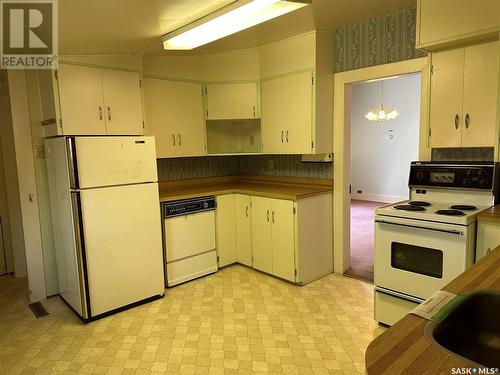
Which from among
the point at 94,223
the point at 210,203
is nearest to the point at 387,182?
the point at 210,203

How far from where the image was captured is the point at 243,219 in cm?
396

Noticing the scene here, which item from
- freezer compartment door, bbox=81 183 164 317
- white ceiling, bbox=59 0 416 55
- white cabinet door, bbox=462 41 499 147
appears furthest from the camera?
freezer compartment door, bbox=81 183 164 317

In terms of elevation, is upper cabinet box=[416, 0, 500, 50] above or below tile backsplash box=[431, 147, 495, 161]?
above

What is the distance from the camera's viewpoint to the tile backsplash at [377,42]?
118 inches

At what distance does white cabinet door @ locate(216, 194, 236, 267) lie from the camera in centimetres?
390

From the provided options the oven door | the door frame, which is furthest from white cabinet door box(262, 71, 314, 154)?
the oven door

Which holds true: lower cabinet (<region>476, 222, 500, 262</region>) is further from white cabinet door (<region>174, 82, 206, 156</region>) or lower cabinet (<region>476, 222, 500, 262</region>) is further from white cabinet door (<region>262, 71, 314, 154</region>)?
white cabinet door (<region>174, 82, 206, 156</region>)

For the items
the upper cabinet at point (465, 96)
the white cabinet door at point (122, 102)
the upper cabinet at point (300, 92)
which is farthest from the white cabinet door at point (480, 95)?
the white cabinet door at point (122, 102)

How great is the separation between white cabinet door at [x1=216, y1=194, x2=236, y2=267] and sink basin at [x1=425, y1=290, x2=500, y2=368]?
2.91 metres

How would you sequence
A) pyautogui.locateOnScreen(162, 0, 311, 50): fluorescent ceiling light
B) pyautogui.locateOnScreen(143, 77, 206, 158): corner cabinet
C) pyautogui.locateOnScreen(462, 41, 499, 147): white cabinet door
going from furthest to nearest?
pyautogui.locateOnScreen(143, 77, 206, 158): corner cabinet < pyautogui.locateOnScreen(462, 41, 499, 147): white cabinet door < pyautogui.locateOnScreen(162, 0, 311, 50): fluorescent ceiling light

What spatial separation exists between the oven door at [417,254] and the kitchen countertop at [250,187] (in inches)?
39.6

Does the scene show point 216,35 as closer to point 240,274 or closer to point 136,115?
point 136,115

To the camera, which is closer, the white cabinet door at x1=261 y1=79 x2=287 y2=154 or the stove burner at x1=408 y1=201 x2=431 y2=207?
the stove burner at x1=408 y1=201 x2=431 y2=207

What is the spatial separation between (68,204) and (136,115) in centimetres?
104
